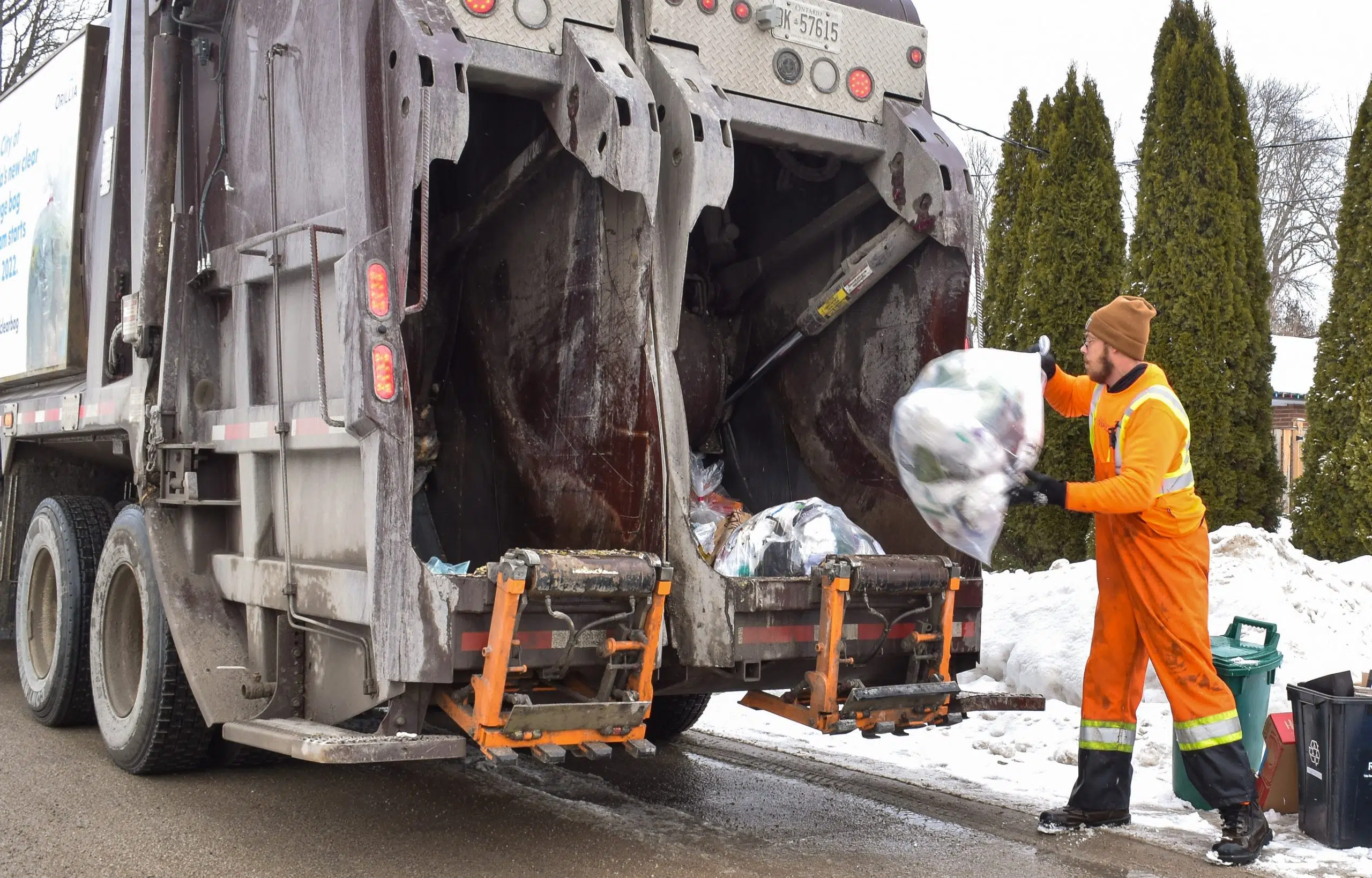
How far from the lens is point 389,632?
3.65 metres

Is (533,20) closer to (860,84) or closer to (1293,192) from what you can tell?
(860,84)

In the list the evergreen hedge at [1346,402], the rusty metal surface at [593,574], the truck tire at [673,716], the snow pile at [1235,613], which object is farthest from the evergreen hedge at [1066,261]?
the rusty metal surface at [593,574]

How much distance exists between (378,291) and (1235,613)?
4599 millimetres

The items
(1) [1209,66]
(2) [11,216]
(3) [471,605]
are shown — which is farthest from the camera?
(1) [1209,66]

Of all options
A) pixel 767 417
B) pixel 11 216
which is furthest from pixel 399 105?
pixel 11 216

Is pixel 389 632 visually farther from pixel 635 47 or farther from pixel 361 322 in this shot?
pixel 635 47

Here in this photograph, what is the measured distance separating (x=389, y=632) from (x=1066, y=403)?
2.38 meters

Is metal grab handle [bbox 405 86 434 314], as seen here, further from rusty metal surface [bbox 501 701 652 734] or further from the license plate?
the license plate

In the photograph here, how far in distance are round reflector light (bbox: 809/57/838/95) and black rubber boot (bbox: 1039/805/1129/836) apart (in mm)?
2410

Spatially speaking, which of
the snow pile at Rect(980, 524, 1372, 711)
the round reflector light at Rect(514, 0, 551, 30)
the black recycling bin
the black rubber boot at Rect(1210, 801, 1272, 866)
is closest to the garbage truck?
the round reflector light at Rect(514, 0, 551, 30)

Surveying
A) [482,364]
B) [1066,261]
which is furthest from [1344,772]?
[1066,261]

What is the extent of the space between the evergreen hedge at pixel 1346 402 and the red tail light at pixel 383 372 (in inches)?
264

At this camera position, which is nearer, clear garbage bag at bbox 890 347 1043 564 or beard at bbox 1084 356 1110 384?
clear garbage bag at bbox 890 347 1043 564

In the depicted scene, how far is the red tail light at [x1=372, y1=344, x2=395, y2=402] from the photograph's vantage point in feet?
11.8
